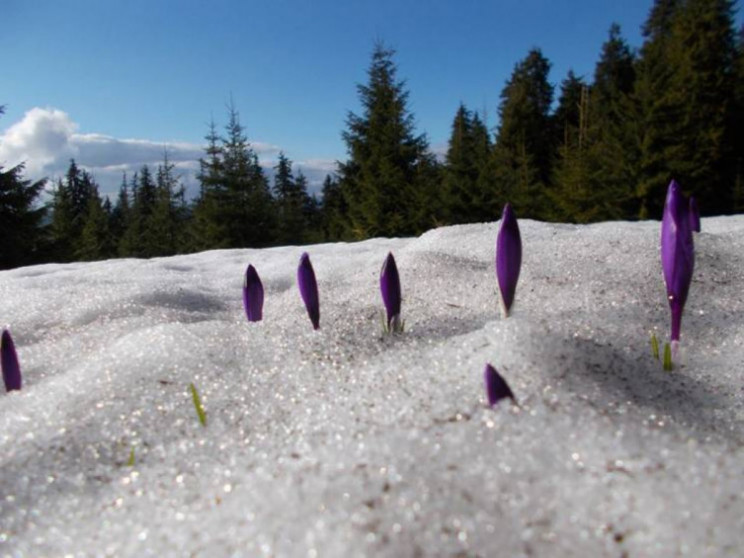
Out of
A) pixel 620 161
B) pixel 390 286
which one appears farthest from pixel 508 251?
pixel 620 161

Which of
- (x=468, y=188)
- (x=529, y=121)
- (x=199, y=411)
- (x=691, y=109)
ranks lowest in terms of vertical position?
(x=199, y=411)

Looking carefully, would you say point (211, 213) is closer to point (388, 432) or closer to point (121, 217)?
point (388, 432)

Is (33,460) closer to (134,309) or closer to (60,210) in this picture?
(134,309)

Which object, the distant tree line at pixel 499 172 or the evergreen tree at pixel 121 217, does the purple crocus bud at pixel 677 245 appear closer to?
the distant tree line at pixel 499 172

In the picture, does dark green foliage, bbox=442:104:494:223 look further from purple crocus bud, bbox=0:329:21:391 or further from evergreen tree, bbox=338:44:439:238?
purple crocus bud, bbox=0:329:21:391

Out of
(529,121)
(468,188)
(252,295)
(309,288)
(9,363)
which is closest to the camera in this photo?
(9,363)

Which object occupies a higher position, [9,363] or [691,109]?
[691,109]

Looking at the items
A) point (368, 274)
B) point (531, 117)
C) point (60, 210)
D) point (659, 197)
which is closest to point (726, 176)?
point (659, 197)
